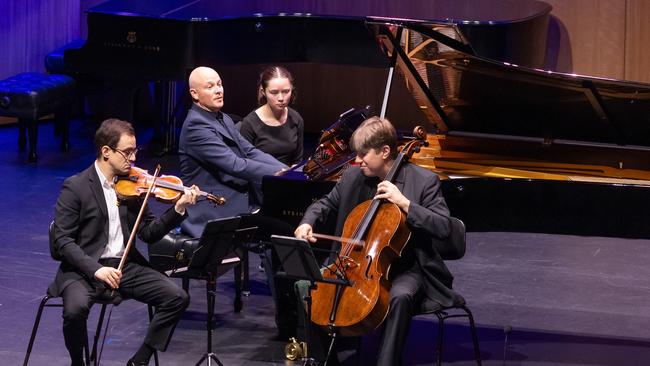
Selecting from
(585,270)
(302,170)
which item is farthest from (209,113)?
(585,270)

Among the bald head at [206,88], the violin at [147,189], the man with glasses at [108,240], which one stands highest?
the bald head at [206,88]

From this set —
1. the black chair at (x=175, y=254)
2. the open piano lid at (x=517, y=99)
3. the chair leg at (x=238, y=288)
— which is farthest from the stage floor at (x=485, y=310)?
the open piano lid at (x=517, y=99)

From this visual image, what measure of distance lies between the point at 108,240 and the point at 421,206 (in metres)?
1.41

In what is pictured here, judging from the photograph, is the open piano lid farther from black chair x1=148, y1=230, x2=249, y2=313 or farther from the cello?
black chair x1=148, y1=230, x2=249, y2=313

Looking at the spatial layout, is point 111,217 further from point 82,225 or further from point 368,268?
point 368,268

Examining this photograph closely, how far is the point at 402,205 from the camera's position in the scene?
4645 mm

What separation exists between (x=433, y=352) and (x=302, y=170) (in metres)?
1.12

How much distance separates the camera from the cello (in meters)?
4.54

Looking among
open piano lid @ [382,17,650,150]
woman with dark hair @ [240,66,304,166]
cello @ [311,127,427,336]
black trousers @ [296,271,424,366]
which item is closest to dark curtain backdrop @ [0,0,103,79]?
woman with dark hair @ [240,66,304,166]

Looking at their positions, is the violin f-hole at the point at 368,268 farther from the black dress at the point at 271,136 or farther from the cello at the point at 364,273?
the black dress at the point at 271,136

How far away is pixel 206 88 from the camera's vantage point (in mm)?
5809

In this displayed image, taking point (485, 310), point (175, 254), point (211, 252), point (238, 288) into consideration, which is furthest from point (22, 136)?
point (211, 252)

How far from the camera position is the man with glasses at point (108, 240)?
15.6 ft

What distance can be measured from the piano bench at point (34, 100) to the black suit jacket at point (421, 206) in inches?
213
